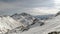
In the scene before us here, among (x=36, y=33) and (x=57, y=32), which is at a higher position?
(x=36, y=33)

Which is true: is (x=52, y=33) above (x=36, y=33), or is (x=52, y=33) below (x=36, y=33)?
below

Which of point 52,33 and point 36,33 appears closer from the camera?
point 52,33

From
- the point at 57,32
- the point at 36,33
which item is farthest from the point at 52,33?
the point at 36,33

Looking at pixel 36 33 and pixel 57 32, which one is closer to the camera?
pixel 57 32

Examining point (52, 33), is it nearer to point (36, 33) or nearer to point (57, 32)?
point (57, 32)
